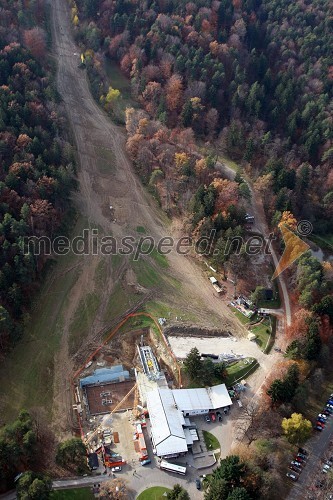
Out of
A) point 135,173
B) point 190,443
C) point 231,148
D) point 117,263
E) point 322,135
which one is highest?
point 322,135

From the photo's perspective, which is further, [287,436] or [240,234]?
[240,234]

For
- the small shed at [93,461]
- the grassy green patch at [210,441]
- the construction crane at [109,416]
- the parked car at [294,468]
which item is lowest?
the construction crane at [109,416]

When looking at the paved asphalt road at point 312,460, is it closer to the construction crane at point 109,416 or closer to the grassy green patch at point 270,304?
the grassy green patch at point 270,304

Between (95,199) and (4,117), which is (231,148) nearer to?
(95,199)

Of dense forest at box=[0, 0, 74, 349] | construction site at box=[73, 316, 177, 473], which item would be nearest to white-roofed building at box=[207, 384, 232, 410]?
construction site at box=[73, 316, 177, 473]

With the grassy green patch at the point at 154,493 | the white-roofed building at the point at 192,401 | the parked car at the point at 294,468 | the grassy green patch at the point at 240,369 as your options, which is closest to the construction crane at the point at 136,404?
the white-roofed building at the point at 192,401

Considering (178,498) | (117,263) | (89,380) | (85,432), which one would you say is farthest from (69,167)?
(178,498)
